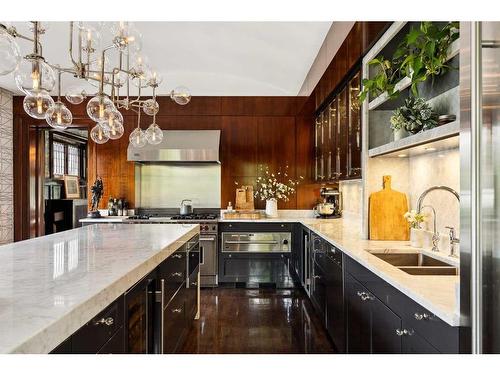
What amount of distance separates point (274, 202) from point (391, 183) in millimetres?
2399

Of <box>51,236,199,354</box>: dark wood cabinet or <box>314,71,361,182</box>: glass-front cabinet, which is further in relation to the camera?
<box>314,71,361,182</box>: glass-front cabinet

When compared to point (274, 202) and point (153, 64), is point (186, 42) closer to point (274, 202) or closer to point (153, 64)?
point (153, 64)

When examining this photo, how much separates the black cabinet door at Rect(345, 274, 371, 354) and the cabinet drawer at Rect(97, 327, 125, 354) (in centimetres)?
126

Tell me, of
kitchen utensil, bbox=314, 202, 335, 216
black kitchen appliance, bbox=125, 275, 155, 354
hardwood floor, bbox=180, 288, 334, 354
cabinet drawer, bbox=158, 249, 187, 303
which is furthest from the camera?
kitchen utensil, bbox=314, 202, 335, 216

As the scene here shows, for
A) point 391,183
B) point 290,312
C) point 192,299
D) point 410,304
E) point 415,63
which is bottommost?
point 290,312

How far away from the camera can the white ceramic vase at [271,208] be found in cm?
508

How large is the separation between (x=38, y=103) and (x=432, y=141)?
2.19m

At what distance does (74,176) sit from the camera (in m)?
8.34

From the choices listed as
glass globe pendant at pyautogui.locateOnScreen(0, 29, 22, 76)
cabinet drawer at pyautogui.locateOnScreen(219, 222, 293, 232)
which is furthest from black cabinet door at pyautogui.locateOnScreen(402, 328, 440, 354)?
cabinet drawer at pyautogui.locateOnScreen(219, 222, 293, 232)

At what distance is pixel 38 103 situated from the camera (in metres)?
1.96

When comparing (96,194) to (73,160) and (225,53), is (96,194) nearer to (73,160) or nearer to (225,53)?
(225,53)

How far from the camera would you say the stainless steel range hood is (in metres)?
4.88

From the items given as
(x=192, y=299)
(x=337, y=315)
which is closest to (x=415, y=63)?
(x=337, y=315)

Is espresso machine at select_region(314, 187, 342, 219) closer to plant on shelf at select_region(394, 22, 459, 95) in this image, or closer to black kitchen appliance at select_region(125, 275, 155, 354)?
plant on shelf at select_region(394, 22, 459, 95)
